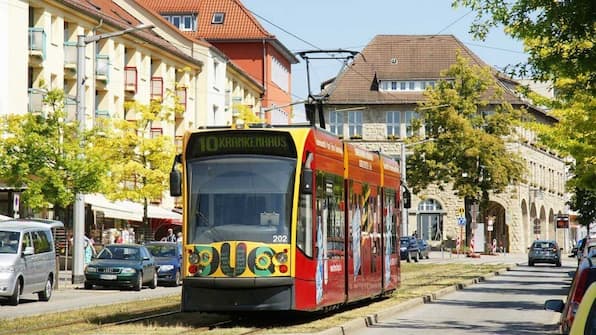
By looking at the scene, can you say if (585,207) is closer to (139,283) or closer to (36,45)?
(36,45)

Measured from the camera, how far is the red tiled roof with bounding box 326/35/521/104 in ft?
354

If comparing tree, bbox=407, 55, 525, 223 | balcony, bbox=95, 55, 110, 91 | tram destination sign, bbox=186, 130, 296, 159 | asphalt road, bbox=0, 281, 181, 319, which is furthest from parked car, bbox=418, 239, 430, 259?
tram destination sign, bbox=186, 130, 296, 159

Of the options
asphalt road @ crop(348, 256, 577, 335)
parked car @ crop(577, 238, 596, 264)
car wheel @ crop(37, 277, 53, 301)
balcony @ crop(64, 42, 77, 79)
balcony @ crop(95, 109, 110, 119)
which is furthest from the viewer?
balcony @ crop(95, 109, 110, 119)

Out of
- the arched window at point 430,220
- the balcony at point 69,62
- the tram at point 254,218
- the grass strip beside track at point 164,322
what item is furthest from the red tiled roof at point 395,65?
the tram at point 254,218

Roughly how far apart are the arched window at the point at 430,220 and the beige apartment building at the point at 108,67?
1993 centimetres

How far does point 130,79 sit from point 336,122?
43621 millimetres

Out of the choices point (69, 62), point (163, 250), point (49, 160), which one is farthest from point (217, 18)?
point (49, 160)

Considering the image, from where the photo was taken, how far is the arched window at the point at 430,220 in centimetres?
10381

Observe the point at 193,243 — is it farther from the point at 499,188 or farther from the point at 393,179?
the point at 499,188

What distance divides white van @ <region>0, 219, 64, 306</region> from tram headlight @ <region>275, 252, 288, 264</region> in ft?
33.9

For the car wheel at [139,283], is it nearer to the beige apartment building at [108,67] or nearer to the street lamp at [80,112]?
the street lamp at [80,112]

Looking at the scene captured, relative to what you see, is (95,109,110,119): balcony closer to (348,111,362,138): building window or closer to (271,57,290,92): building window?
(271,57,290,92): building window

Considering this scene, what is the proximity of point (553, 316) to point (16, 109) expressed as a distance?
1173 inches

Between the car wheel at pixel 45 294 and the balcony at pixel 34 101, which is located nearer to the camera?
the car wheel at pixel 45 294
